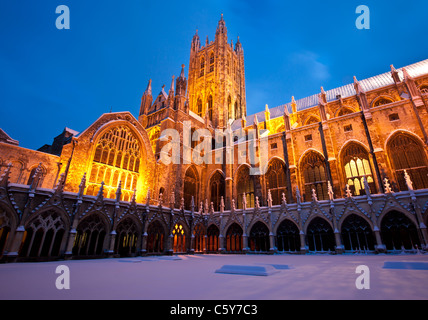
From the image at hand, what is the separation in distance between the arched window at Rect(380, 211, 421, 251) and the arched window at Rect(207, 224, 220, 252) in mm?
13544

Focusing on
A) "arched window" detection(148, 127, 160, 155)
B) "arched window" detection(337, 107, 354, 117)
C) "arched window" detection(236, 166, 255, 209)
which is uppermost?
"arched window" detection(337, 107, 354, 117)

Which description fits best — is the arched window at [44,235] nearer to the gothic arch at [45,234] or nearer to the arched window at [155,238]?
the gothic arch at [45,234]

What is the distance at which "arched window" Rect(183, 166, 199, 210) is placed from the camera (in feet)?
84.4

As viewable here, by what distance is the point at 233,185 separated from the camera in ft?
83.1

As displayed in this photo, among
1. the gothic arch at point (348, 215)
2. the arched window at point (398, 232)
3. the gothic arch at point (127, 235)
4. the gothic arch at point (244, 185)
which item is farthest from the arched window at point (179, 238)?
the arched window at point (398, 232)

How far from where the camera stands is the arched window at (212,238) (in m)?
21.5

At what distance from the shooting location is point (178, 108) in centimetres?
2784

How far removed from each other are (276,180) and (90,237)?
17.8 m

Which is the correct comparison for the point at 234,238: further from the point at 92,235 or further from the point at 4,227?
the point at 4,227

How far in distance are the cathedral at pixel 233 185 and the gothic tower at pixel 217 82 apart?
12.0m

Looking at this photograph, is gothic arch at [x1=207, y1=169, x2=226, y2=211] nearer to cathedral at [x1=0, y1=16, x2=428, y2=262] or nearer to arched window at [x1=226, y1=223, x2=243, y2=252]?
cathedral at [x1=0, y1=16, x2=428, y2=262]

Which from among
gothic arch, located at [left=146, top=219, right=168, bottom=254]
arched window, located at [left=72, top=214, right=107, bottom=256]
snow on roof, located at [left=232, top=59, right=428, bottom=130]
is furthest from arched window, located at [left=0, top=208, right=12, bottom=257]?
snow on roof, located at [left=232, top=59, right=428, bottom=130]

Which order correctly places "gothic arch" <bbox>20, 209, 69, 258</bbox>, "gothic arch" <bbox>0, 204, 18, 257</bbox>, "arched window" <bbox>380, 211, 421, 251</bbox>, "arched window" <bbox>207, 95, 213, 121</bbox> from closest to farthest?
"gothic arch" <bbox>0, 204, 18, 257</bbox> < "gothic arch" <bbox>20, 209, 69, 258</bbox> < "arched window" <bbox>380, 211, 421, 251</bbox> < "arched window" <bbox>207, 95, 213, 121</bbox>
